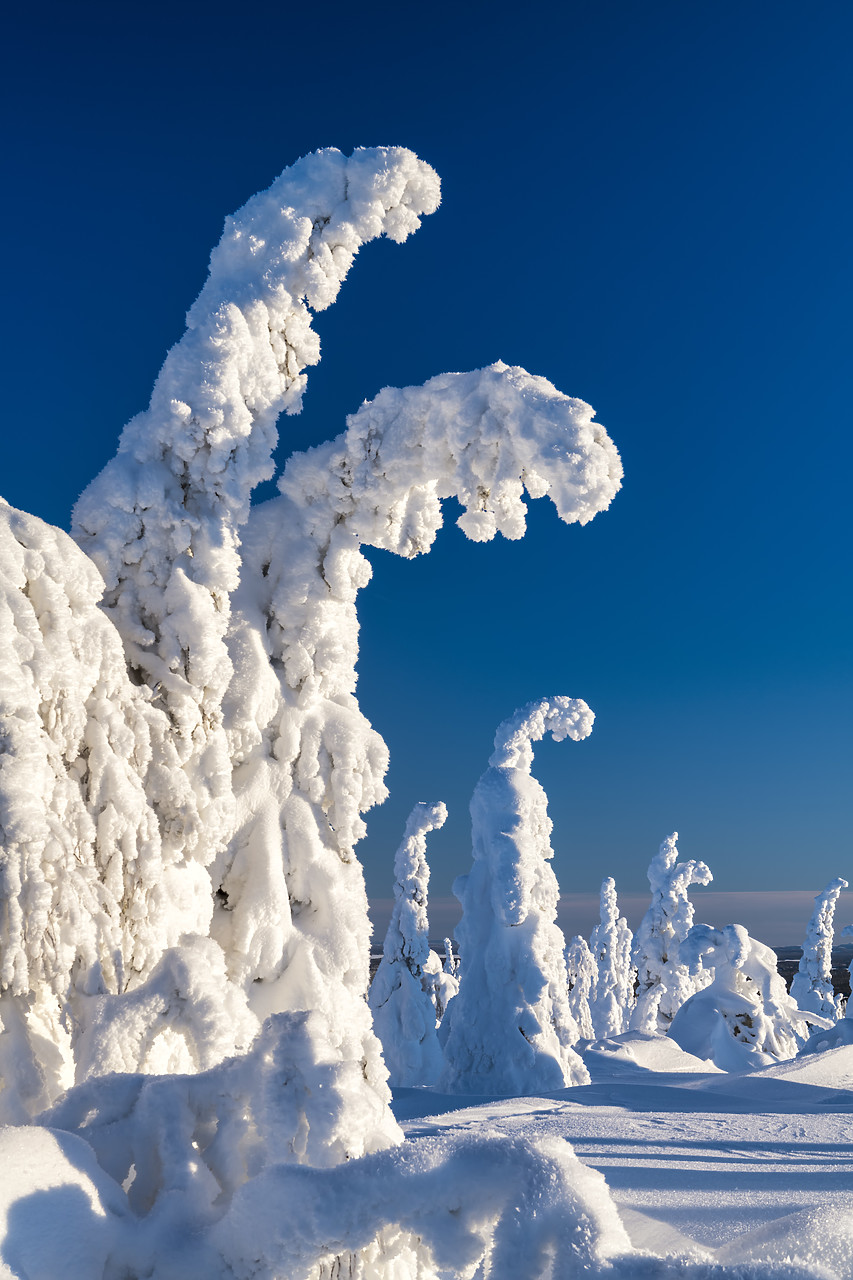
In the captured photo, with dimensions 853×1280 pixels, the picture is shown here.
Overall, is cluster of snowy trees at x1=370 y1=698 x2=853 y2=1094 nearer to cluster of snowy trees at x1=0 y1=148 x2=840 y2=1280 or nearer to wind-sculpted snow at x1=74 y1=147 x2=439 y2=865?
cluster of snowy trees at x1=0 y1=148 x2=840 y2=1280

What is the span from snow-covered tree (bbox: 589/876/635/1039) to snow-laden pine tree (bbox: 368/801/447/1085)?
56.2ft

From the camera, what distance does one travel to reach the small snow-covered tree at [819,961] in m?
34.3

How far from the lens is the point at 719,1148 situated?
19.9 feet

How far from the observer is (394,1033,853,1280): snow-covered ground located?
75.3 inches

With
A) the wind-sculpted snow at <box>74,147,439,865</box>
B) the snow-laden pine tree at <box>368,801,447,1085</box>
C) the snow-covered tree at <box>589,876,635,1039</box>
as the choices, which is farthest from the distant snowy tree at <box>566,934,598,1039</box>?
the wind-sculpted snow at <box>74,147,439,865</box>

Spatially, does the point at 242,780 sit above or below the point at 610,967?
below

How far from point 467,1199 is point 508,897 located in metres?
11.4

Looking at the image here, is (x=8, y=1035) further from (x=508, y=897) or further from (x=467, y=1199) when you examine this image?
(x=508, y=897)

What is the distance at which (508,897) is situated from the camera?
12938mm

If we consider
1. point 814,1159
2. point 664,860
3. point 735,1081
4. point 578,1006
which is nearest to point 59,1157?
point 814,1159

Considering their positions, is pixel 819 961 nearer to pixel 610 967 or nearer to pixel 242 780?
pixel 610 967

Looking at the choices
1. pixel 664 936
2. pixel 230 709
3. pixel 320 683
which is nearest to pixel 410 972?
pixel 664 936

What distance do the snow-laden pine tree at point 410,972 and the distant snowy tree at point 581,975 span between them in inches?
701

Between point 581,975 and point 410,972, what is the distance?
68.3ft
